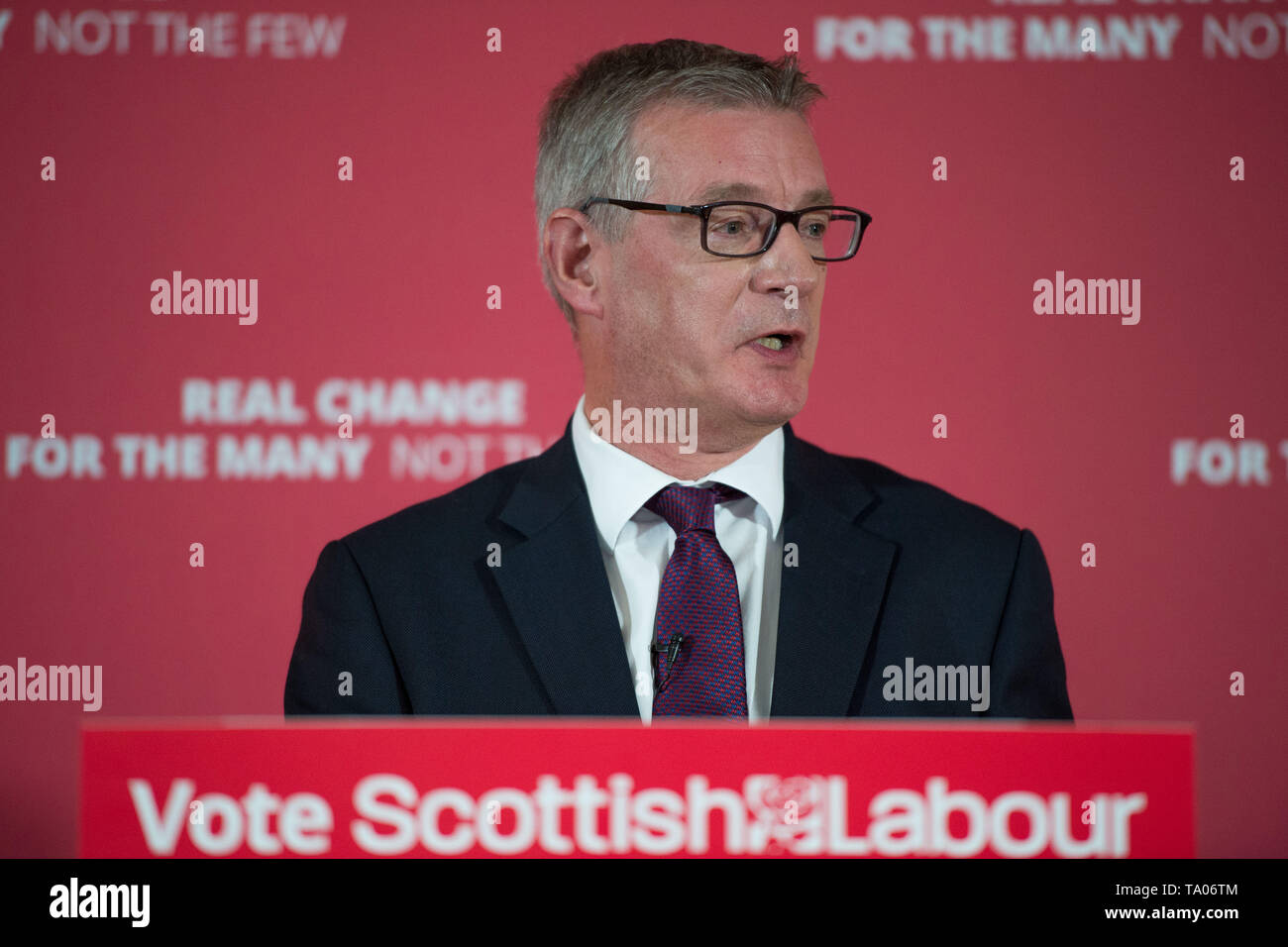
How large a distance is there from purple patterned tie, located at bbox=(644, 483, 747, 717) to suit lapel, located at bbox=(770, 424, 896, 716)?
7 centimetres

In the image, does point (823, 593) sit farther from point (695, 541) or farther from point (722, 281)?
point (722, 281)

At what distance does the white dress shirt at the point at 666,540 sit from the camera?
1.95m

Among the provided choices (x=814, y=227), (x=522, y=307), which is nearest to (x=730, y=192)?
(x=814, y=227)

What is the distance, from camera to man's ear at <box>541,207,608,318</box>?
215 cm

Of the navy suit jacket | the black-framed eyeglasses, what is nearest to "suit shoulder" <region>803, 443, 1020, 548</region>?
the navy suit jacket

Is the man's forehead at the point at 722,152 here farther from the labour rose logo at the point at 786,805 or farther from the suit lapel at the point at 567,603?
the labour rose logo at the point at 786,805

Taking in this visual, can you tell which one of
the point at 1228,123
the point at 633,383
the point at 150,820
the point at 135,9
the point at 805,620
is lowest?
the point at 150,820

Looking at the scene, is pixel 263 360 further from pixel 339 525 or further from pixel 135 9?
pixel 135 9

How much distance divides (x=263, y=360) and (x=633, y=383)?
2.64 feet

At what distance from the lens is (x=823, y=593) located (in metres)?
1.94

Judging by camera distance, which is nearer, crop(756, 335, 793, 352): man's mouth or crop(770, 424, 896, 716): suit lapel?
crop(770, 424, 896, 716): suit lapel

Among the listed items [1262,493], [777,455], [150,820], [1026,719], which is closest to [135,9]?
[777,455]

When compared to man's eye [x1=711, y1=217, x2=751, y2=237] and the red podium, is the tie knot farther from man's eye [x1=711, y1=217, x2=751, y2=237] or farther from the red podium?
the red podium

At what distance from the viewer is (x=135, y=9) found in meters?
2.53
